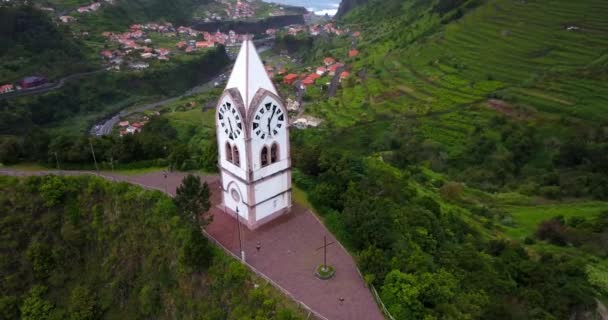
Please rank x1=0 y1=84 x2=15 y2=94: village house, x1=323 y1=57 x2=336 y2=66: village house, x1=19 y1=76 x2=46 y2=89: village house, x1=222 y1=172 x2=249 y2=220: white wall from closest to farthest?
x1=222 y1=172 x2=249 y2=220: white wall
x1=0 y1=84 x2=15 y2=94: village house
x1=19 y1=76 x2=46 y2=89: village house
x1=323 y1=57 x2=336 y2=66: village house

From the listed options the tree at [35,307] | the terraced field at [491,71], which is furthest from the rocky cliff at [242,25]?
the tree at [35,307]

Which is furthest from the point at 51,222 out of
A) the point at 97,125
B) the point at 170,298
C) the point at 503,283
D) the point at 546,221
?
the point at 97,125

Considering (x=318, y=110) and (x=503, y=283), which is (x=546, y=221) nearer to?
(x=503, y=283)

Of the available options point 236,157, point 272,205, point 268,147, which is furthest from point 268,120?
point 272,205

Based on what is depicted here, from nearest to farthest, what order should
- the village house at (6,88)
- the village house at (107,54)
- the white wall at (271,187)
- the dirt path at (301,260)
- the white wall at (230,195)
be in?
the dirt path at (301,260) → the white wall at (271,187) → the white wall at (230,195) → the village house at (6,88) → the village house at (107,54)

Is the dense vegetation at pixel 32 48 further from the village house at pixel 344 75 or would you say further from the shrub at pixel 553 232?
the shrub at pixel 553 232

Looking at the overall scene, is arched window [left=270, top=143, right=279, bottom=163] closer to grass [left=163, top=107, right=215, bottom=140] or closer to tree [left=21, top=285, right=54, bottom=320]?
tree [left=21, top=285, right=54, bottom=320]

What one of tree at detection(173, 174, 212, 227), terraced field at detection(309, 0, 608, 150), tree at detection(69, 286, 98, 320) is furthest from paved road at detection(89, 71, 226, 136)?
tree at detection(173, 174, 212, 227)
